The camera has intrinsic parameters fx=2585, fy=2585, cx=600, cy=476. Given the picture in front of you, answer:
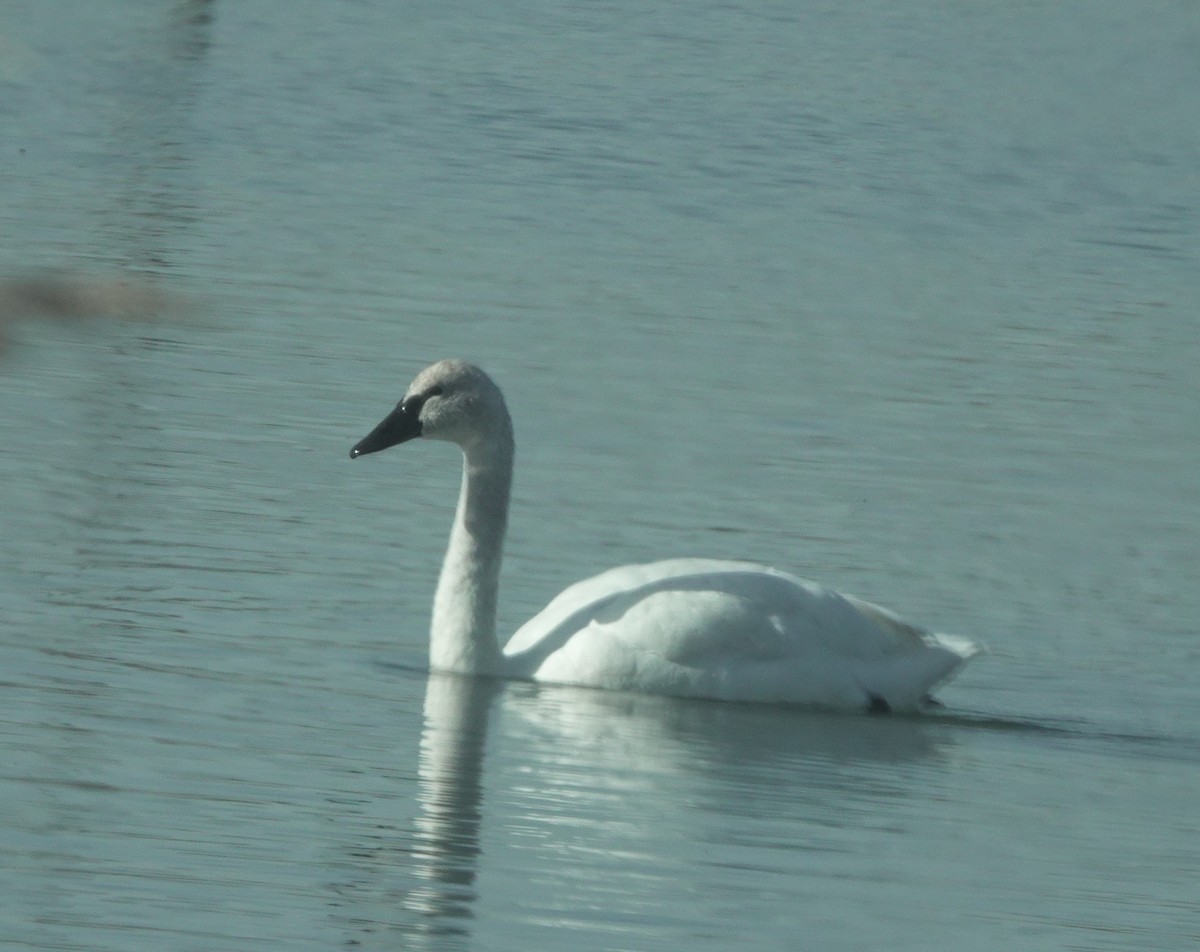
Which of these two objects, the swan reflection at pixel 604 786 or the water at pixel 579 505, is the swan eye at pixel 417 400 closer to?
the water at pixel 579 505

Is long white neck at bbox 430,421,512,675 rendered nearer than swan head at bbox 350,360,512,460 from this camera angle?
Yes

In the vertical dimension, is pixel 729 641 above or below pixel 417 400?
below

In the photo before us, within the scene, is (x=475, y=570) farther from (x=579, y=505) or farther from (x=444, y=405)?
(x=579, y=505)

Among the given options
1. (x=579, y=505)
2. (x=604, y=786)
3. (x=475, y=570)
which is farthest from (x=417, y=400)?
(x=604, y=786)

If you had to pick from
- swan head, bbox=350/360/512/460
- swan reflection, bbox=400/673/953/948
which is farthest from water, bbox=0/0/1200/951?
swan head, bbox=350/360/512/460

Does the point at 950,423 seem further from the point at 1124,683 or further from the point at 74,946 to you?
the point at 74,946

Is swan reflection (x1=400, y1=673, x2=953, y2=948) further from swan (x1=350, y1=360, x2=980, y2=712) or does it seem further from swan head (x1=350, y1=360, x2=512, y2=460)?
swan head (x1=350, y1=360, x2=512, y2=460)

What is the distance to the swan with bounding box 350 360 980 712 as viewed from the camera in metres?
8.37

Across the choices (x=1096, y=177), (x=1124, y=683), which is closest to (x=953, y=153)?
(x=1096, y=177)

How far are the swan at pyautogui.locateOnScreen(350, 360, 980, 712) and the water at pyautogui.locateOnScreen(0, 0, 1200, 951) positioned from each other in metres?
0.12

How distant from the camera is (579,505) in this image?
34.0 feet

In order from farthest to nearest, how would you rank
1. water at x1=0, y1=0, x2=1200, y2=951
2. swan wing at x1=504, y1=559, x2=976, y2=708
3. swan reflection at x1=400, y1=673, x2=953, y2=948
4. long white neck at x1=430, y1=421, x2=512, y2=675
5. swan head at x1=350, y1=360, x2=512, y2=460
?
swan head at x1=350, y1=360, x2=512, y2=460 < long white neck at x1=430, y1=421, x2=512, y2=675 < swan wing at x1=504, y1=559, x2=976, y2=708 < water at x1=0, y1=0, x2=1200, y2=951 < swan reflection at x1=400, y1=673, x2=953, y2=948

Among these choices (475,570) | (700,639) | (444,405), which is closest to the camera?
(700,639)

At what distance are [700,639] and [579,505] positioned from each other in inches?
81.7
